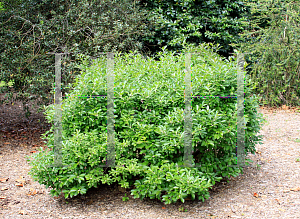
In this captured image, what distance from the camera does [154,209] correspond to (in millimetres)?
3107

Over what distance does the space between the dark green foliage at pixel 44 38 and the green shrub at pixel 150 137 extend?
2.05 metres

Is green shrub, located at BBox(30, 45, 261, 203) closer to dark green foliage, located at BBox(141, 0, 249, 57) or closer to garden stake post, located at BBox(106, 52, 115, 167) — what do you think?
garden stake post, located at BBox(106, 52, 115, 167)

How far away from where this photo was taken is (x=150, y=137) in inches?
120

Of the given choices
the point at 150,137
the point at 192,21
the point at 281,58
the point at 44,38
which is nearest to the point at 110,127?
the point at 150,137

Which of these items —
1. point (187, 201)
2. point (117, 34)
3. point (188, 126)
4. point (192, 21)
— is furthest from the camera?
point (192, 21)

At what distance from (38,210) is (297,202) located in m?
2.94

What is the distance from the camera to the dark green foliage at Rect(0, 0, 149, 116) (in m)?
5.22

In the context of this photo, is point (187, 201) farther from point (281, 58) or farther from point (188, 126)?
point (281, 58)

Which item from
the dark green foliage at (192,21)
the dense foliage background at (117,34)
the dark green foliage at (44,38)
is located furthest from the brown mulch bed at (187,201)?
the dark green foliage at (192,21)

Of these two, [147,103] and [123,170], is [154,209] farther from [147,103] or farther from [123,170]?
[147,103]

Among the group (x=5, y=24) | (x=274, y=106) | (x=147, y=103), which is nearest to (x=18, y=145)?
(x=5, y=24)

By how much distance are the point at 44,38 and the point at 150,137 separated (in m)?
3.38

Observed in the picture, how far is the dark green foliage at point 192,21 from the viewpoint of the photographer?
8008mm

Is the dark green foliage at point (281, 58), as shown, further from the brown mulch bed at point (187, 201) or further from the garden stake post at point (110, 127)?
the garden stake post at point (110, 127)
